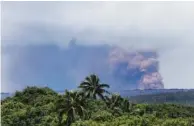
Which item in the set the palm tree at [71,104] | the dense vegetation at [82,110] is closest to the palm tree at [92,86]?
the dense vegetation at [82,110]

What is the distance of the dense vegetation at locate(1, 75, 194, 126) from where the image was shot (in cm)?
8850

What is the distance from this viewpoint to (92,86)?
114250 mm

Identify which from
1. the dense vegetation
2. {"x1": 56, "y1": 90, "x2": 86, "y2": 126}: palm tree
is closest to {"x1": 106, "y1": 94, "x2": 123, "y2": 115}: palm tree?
the dense vegetation

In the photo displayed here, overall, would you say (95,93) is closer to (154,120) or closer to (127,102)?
(127,102)

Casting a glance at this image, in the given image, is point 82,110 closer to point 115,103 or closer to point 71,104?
point 71,104

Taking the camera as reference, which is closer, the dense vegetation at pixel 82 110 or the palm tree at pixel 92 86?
the dense vegetation at pixel 82 110

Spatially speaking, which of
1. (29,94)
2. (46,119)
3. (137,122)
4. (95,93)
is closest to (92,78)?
(95,93)

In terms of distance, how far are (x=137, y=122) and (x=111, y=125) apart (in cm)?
740

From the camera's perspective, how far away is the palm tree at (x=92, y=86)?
114m

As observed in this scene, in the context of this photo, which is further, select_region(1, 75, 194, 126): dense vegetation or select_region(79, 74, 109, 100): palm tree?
select_region(79, 74, 109, 100): palm tree

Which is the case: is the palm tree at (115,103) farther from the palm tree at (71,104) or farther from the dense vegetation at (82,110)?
the palm tree at (71,104)

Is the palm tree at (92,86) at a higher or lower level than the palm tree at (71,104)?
higher

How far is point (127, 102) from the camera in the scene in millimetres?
112875

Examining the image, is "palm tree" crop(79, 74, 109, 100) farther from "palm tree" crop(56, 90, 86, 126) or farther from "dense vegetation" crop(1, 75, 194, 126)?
"palm tree" crop(56, 90, 86, 126)
